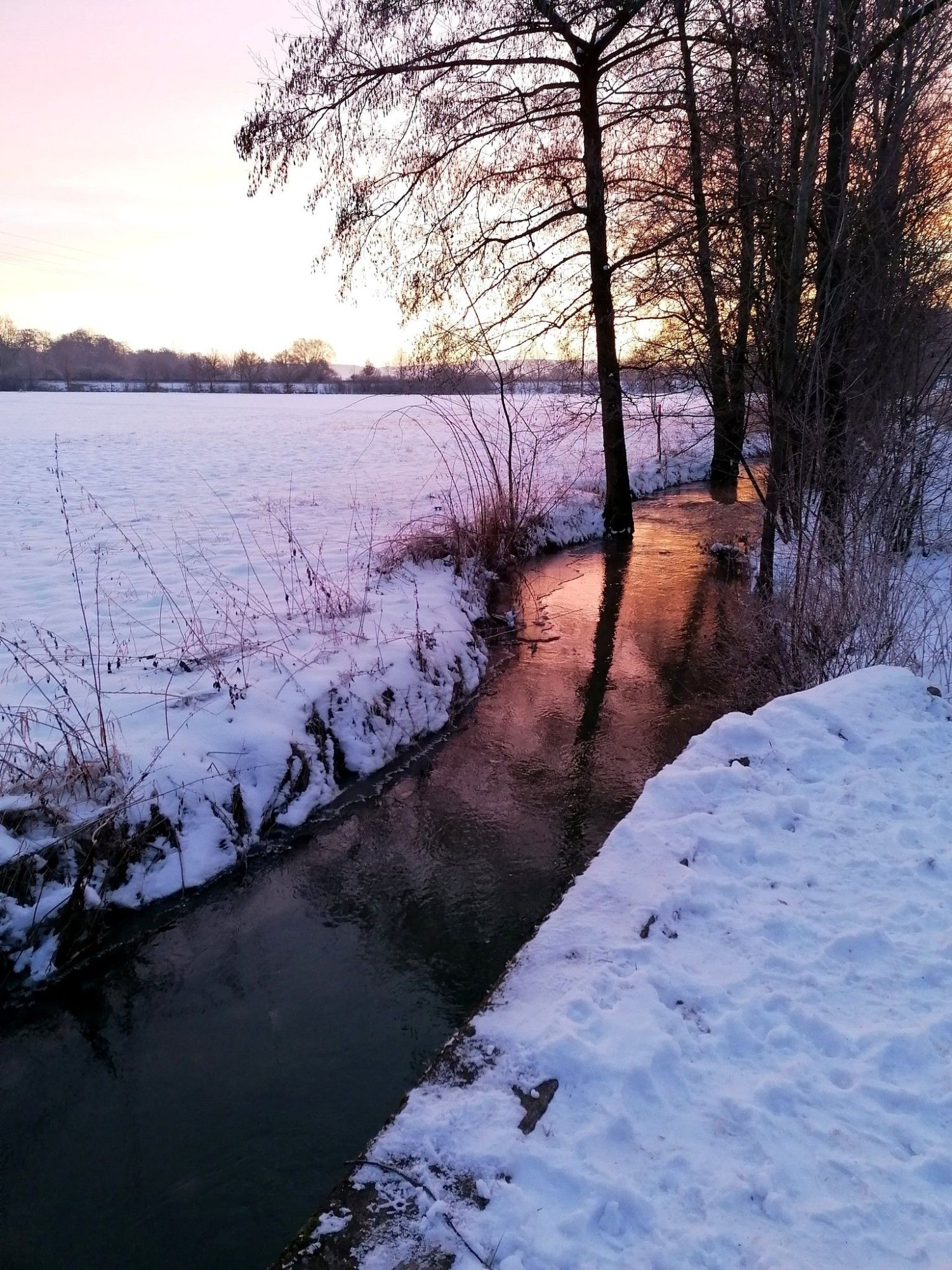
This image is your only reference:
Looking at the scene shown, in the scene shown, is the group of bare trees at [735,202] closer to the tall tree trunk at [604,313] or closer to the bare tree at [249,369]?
the tall tree trunk at [604,313]

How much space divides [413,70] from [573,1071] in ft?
36.9

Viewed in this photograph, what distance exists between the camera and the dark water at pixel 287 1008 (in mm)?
2793

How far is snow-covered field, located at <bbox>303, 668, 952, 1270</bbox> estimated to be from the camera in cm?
203

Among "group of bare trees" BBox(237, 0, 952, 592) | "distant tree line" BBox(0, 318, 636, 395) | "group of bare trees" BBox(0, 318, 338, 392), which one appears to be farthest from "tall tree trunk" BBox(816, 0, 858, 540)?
"group of bare trees" BBox(0, 318, 338, 392)

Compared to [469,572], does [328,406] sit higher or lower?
higher

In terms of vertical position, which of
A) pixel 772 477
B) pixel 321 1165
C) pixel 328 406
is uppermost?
pixel 328 406

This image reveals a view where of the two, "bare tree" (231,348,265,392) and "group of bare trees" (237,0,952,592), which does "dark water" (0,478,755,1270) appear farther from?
"bare tree" (231,348,265,392)

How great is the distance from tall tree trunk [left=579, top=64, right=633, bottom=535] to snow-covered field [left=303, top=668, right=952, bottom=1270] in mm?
9000

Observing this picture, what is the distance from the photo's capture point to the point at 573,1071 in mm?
2510

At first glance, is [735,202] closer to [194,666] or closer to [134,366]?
[194,666]

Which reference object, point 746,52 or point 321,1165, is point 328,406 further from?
point 321,1165

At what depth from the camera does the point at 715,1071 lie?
2.48m

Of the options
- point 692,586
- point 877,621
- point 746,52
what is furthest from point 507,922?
point 746,52

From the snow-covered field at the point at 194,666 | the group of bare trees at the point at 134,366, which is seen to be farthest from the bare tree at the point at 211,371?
the snow-covered field at the point at 194,666
